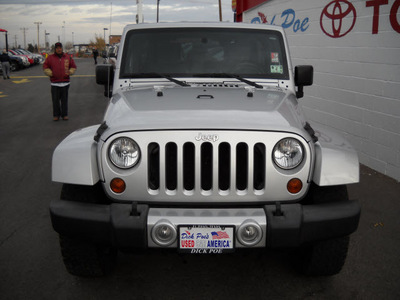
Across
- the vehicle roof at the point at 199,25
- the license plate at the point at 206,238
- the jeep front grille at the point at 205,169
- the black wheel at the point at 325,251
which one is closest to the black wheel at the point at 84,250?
the jeep front grille at the point at 205,169

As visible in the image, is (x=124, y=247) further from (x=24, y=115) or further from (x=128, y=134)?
(x=24, y=115)

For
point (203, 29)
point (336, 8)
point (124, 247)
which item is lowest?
point (124, 247)

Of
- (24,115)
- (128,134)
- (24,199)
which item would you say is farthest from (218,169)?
(24,115)

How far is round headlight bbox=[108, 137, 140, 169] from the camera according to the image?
8.96 ft

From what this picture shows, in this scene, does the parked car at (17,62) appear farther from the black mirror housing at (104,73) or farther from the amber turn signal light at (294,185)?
the amber turn signal light at (294,185)

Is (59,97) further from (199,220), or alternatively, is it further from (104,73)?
(199,220)

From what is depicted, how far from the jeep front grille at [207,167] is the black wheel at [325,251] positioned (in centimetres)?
44

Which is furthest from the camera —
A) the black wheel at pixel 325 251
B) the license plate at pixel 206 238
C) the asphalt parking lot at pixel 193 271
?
the asphalt parking lot at pixel 193 271

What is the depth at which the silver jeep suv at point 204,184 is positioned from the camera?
2.64m

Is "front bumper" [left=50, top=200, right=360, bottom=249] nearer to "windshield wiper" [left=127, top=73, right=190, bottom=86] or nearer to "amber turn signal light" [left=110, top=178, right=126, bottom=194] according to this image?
"amber turn signal light" [left=110, top=178, right=126, bottom=194]

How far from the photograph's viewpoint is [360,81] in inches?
259

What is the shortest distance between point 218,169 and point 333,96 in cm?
519

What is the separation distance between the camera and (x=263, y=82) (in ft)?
13.1

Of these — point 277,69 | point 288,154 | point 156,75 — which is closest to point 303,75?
point 277,69
